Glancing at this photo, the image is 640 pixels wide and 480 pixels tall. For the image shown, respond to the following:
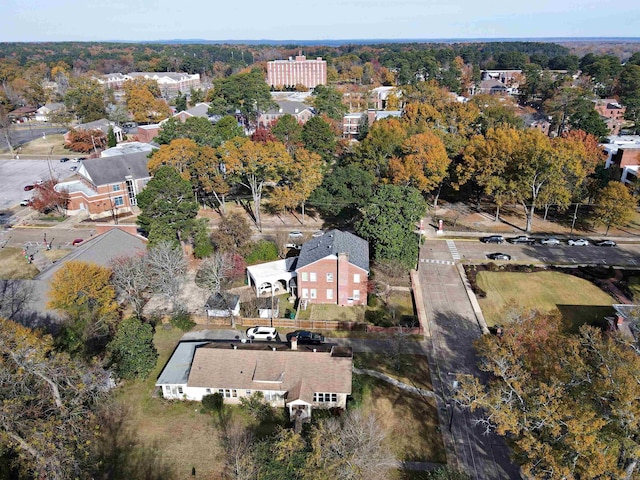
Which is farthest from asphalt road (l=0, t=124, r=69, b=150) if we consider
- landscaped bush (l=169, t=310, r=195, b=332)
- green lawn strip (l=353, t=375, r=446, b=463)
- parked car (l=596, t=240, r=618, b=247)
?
parked car (l=596, t=240, r=618, b=247)

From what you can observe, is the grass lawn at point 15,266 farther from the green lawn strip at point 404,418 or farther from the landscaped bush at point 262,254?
the green lawn strip at point 404,418

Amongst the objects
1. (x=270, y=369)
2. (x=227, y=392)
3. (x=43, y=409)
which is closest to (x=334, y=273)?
(x=270, y=369)

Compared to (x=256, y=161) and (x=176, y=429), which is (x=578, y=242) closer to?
(x=256, y=161)

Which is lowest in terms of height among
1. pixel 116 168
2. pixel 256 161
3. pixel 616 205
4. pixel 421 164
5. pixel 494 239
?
pixel 494 239

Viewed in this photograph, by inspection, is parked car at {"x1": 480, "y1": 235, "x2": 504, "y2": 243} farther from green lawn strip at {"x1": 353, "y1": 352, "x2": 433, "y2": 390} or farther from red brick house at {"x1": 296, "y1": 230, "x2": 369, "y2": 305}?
green lawn strip at {"x1": 353, "y1": 352, "x2": 433, "y2": 390}

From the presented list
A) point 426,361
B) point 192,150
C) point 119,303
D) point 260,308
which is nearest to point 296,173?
point 192,150
